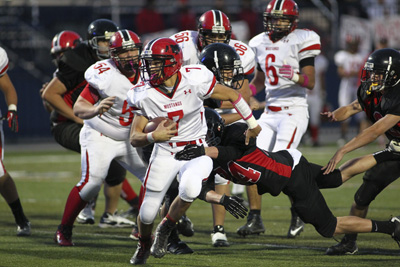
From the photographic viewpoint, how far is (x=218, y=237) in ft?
19.4

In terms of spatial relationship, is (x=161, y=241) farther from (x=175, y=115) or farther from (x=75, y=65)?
(x=75, y=65)

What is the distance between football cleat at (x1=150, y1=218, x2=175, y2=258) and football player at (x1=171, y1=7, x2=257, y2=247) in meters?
0.86

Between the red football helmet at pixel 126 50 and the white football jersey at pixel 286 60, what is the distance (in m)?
1.53

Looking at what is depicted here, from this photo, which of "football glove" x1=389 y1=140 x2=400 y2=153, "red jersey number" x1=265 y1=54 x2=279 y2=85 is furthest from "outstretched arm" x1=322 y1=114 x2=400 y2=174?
"red jersey number" x1=265 y1=54 x2=279 y2=85

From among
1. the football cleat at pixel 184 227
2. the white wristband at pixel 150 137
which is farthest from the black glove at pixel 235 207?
the football cleat at pixel 184 227

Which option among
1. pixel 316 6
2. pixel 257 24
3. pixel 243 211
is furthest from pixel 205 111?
pixel 316 6

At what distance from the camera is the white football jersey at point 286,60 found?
6.82 meters

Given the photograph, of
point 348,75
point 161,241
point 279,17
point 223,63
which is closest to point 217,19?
point 223,63

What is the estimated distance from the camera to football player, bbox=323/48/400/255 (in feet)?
17.0

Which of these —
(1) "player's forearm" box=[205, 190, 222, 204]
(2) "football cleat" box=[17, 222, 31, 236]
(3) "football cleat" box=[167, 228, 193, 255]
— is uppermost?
(1) "player's forearm" box=[205, 190, 222, 204]

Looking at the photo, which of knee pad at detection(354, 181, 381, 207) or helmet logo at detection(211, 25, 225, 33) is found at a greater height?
helmet logo at detection(211, 25, 225, 33)

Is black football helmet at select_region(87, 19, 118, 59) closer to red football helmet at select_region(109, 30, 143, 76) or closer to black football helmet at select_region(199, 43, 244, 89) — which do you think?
red football helmet at select_region(109, 30, 143, 76)

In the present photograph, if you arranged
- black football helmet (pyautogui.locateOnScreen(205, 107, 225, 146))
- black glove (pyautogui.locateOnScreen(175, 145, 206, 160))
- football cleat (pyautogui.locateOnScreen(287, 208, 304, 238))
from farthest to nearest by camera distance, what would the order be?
football cleat (pyautogui.locateOnScreen(287, 208, 304, 238)), black football helmet (pyautogui.locateOnScreen(205, 107, 225, 146)), black glove (pyautogui.locateOnScreen(175, 145, 206, 160))

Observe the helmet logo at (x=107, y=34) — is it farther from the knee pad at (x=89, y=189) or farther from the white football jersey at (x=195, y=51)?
the knee pad at (x=89, y=189)
